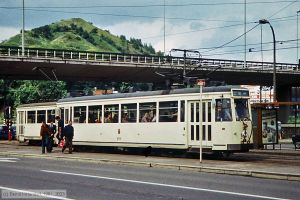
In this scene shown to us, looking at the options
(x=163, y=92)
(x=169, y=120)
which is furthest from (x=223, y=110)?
(x=163, y=92)

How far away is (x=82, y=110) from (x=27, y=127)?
9580 millimetres

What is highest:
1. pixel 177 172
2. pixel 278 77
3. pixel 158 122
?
pixel 278 77

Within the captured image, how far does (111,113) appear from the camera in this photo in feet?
88.0

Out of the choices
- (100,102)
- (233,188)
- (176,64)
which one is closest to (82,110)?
(100,102)

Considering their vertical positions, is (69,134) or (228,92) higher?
(228,92)

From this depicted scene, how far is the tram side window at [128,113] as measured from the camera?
25.2 m

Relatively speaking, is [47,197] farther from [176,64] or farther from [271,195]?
[176,64]

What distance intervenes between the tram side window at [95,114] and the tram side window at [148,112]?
138 inches

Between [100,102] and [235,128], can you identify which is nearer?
[235,128]

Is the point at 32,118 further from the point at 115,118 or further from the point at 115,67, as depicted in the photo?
the point at 115,67

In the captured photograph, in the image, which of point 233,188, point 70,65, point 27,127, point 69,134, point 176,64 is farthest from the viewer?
point 176,64

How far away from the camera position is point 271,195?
11.3 m

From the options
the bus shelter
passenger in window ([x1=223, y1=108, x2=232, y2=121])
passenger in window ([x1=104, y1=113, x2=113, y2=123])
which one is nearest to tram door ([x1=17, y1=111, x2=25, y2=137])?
passenger in window ([x1=104, y1=113, x2=113, y2=123])

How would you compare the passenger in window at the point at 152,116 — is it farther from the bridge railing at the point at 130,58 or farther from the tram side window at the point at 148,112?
the bridge railing at the point at 130,58
